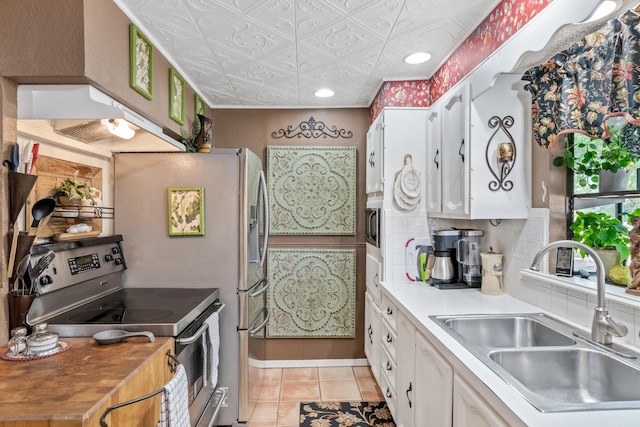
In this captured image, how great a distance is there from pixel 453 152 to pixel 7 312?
87.2 inches

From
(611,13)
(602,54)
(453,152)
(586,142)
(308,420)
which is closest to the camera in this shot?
(611,13)

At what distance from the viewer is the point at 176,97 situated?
2498 millimetres

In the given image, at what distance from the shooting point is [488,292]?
2.13 metres

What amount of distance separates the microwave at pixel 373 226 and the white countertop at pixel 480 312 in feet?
1.41

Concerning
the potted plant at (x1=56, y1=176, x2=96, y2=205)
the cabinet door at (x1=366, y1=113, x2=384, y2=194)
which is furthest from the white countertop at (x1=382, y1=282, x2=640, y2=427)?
the potted plant at (x1=56, y1=176, x2=96, y2=205)

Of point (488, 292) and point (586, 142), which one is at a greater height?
point (586, 142)

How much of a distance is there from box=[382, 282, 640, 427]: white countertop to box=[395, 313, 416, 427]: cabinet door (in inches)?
4.5

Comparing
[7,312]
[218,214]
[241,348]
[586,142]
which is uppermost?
[586,142]

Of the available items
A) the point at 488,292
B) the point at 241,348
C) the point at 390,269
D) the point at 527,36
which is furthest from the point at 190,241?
the point at 527,36

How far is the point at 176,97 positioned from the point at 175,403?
197 centimetres

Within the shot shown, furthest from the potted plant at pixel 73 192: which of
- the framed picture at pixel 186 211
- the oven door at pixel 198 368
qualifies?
the oven door at pixel 198 368

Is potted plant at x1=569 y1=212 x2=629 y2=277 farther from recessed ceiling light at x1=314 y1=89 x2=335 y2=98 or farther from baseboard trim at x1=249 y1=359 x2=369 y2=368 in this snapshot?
baseboard trim at x1=249 y1=359 x2=369 y2=368

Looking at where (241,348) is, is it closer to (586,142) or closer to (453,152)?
(453,152)

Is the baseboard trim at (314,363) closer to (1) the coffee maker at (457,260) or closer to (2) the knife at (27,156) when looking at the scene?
(1) the coffee maker at (457,260)
